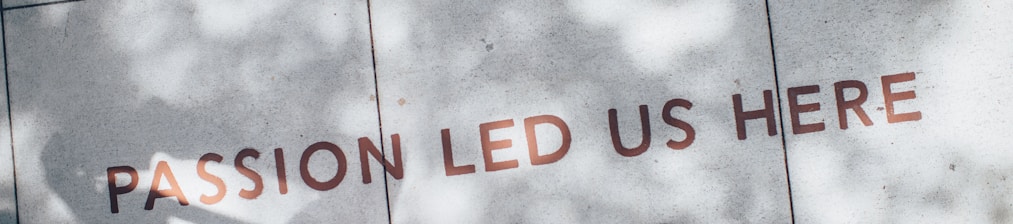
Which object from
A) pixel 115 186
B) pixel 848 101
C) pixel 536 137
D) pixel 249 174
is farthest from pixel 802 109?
pixel 115 186

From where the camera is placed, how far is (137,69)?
2.93 m

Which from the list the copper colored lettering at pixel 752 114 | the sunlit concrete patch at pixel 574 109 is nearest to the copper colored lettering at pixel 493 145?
the sunlit concrete patch at pixel 574 109

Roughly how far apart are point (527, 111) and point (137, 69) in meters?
1.71

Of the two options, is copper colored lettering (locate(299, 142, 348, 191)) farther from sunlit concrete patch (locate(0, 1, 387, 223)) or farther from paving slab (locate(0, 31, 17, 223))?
paving slab (locate(0, 31, 17, 223))

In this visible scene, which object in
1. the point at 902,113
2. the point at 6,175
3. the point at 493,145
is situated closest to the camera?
the point at 902,113

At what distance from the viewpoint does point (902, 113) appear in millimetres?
2732

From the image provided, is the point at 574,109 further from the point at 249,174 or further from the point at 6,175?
the point at 6,175

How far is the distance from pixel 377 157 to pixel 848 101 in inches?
77.3

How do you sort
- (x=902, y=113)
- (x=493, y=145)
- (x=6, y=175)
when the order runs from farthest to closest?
1. (x=6, y=175)
2. (x=493, y=145)
3. (x=902, y=113)

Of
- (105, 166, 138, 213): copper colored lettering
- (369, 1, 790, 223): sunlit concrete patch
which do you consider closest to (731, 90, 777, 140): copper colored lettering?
(369, 1, 790, 223): sunlit concrete patch

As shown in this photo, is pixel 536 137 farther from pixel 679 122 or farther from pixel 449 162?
pixel 679 122

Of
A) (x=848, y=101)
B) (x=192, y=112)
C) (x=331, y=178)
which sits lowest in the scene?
(x=331, y=178)

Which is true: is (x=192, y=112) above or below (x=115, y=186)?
above

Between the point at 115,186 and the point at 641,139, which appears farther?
the point at 115,186
